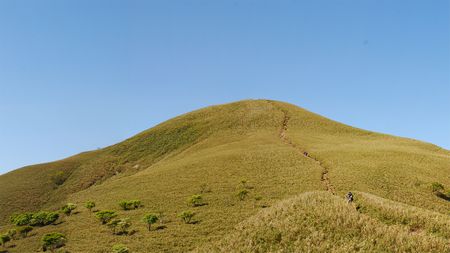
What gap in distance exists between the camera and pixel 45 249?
106 ft

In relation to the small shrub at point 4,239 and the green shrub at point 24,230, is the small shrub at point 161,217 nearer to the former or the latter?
the green shrub at point 24,230

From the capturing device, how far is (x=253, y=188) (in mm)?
45188

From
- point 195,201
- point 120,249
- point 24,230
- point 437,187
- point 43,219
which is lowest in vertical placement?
point 437,187

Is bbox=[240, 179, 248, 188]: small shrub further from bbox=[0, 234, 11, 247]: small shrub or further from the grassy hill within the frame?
bbox=[0, 234, 11, 247]: small shrub

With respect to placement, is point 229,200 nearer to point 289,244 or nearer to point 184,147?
point 289,244

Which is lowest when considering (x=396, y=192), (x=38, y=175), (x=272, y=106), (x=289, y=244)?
(x=396, y=192)

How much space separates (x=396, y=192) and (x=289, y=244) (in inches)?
1171

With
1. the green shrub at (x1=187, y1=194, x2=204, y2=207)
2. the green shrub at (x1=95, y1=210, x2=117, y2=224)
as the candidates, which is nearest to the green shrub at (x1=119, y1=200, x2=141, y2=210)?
the green shrub at (x1=95, y1=210, x2=117, y2=224)

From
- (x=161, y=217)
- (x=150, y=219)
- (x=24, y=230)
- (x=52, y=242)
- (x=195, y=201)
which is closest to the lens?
(x=52, y=242)

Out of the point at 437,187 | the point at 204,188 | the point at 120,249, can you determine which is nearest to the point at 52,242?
the point at 120,249

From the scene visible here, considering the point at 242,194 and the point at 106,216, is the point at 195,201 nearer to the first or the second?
the point at 242,194

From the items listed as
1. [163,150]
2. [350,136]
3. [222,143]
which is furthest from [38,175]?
[350,136]

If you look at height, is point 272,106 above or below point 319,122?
above

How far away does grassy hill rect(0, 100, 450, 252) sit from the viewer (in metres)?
20.0
